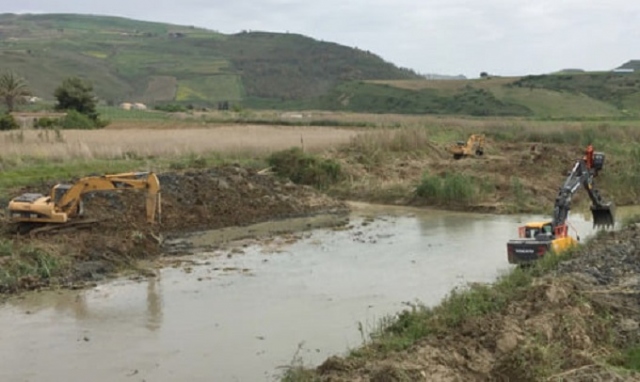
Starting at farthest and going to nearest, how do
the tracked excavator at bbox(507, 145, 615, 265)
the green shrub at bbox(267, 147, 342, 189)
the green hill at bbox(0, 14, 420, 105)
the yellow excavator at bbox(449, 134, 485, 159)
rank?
the green hill at bbox(0, 14, 420, 105) → the yellow excavator at bbox(449, 134, 485, 159) → the green shrub at bbox(267, 147, 342, 189) → the tracked excavator at bbox(507, 145, 615, 265)

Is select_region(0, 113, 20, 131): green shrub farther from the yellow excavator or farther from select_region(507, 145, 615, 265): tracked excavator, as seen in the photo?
select_region(507, 145, 615, 265): tracked excavator

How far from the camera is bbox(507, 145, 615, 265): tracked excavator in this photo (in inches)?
550

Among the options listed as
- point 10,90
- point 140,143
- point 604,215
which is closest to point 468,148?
point 140,143

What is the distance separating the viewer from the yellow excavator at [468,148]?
35156 mm

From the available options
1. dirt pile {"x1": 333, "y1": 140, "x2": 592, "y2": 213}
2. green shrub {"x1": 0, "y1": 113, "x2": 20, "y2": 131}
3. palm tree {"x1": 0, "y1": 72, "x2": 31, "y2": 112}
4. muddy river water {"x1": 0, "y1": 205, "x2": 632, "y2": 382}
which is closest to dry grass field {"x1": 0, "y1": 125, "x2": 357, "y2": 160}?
dirt pile {"x1": 333, "y1": 140, "x2": 592, "y2": 213}

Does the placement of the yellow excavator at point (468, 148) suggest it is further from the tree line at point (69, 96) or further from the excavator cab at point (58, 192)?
the tree line at point (69, 96)

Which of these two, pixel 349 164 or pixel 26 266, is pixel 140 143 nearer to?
pixel 349 164

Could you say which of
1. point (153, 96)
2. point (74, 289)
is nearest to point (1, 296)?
point (74, 289)

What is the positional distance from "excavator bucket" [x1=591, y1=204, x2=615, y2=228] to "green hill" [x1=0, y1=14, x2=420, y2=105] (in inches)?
3266

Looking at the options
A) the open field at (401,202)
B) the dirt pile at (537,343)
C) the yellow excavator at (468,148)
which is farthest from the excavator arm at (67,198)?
the yellow excavator at (468,148)

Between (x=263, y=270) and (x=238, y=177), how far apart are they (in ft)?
29.9

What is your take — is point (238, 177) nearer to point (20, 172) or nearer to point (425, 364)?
point (20, 172)

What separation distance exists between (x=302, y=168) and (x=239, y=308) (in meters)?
16.0

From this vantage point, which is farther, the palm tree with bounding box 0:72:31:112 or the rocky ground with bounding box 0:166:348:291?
the palm tree with bounding box 0:72:31:112
